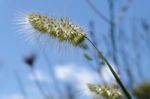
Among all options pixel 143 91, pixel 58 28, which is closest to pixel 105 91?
pixel 58 28

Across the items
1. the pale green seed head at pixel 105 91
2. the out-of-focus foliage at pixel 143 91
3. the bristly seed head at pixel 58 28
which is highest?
the out-of-focus foliage at pixel 143 91

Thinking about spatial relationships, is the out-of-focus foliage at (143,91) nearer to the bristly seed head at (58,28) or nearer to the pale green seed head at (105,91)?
the pale green seed head at (105,91)

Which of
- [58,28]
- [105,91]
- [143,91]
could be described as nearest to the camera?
[58,28]

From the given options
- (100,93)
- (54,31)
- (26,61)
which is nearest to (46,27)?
(54,31)

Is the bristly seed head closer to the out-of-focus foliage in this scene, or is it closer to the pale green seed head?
the pale green seed head

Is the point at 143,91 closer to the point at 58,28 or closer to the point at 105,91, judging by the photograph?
the point at 105,91

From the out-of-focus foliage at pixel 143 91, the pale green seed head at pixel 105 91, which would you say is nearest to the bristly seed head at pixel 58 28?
the pale green seed head at pixel 105 91

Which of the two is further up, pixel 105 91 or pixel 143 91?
pixel 143 91

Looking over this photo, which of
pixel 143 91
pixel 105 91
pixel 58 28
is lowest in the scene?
pixel 105 91

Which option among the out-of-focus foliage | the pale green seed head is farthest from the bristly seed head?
the out-of-focus foliage

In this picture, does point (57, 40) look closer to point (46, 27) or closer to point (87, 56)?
point (46, 27)
